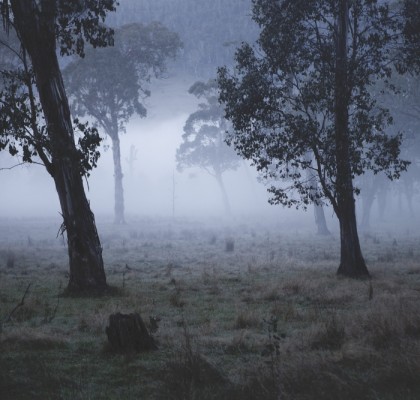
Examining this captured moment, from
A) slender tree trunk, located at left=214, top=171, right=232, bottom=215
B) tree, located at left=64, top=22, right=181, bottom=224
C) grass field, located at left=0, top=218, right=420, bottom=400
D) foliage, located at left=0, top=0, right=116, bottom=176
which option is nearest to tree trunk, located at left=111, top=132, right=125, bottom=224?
tree, located at left=64, top=22, right=181, bottom=224

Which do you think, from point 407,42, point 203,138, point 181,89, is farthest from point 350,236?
point 181,89

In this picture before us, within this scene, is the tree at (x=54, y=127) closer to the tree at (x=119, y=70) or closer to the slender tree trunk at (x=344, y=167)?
the slender tree trunk at (x=344, y=167)

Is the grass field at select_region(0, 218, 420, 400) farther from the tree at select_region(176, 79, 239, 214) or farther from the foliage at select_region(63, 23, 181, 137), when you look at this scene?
the tree at select_region(176, 79, 239, 214)

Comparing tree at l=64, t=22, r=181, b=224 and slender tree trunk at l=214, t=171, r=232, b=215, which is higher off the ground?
tree at l=64, t=22, r=181, b=224

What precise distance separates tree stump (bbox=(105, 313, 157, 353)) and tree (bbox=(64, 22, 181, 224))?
32.9 meters

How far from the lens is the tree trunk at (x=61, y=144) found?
10.4m

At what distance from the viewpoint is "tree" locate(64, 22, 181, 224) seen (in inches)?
1428

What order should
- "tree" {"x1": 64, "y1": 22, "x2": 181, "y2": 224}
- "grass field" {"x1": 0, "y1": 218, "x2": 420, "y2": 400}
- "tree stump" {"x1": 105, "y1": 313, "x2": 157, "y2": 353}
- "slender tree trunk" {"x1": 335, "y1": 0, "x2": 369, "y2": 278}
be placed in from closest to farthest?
"grass field" {"x1": 0, "y1": 218, "x2": 420, "y2": 400} < "tree stump" {"x1": 105, "y1": 313, "x2": 157, "y2": 353} < "slender tree trunk" {"x1": 335, "y1": 0, "x2": 369, "y2": 278} < "tree" {"x1": 64, "y1": 22, "x2": 181, "y2": 224}

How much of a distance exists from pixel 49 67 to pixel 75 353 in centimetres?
694

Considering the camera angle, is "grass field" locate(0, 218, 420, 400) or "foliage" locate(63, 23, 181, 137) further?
"foliage" locate(63, 23, 181, 137)

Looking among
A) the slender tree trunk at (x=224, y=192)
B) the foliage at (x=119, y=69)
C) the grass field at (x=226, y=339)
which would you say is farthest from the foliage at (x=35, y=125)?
the slender tree trunk at (x=224, y=192)

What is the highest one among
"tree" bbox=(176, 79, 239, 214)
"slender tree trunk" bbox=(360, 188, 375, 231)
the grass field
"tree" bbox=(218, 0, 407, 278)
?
"tree" bbox=(176, 79, 239, 214)

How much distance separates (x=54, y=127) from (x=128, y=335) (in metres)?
6.13

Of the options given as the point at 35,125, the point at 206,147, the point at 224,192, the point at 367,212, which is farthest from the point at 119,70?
the point at 224,192
